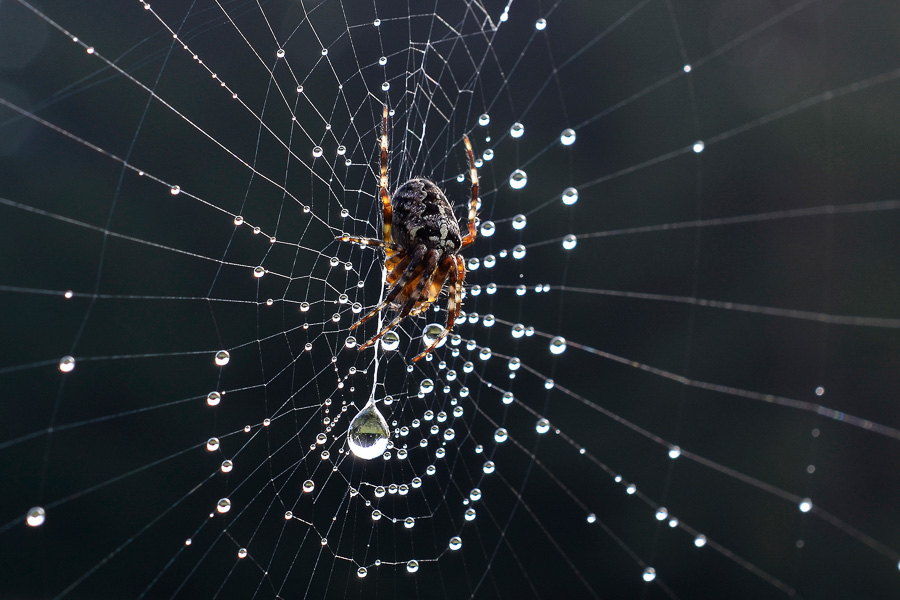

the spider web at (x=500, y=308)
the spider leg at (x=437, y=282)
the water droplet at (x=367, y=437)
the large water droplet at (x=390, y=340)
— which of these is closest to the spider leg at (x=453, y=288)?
the spider leg at (x=437, y=282)

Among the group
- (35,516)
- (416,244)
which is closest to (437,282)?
(416,244)

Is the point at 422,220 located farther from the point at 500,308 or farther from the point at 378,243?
the point at 500,308

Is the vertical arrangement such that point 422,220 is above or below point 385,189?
below

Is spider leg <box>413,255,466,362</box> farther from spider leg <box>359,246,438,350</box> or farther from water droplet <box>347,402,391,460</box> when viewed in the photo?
water droplet <box>347,402,391,460</box>

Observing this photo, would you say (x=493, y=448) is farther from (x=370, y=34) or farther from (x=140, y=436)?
(x=370, y=34)

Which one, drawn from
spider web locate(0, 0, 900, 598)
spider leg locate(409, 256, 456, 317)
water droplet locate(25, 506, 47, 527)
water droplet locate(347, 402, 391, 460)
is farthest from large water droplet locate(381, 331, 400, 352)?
spider web locate(0, 0, 900, 598)

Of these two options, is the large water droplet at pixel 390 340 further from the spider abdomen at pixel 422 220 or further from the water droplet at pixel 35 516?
the water droplet at pixel 35 516

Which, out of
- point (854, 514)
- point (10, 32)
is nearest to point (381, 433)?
point (10, 32)
